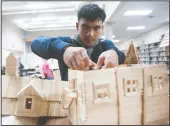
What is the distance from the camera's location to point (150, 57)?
6676 mm

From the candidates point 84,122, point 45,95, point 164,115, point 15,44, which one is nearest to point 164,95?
point 164,115

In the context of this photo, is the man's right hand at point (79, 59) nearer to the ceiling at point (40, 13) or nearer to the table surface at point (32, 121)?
the table surface at point (32, 121)

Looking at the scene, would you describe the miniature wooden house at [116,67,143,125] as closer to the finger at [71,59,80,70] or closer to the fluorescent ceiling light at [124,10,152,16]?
the finger at [71,59,80,70]

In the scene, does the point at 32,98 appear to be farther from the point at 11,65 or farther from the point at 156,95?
the point at 156,95

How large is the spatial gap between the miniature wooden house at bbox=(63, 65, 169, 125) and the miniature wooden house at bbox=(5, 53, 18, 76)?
0.25 m

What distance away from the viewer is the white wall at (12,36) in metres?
5.56

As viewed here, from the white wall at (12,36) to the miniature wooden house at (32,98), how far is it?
518 centimetres

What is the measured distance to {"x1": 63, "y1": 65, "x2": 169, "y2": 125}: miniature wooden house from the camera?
30 cm

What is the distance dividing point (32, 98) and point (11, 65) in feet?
0.35

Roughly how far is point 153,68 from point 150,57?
6.67 m

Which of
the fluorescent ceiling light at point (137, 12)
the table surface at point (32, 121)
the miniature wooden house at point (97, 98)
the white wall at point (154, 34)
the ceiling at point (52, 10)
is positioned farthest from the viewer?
the white wall at point (154, 34)

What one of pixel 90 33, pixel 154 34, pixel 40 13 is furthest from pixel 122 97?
pixel 154 34


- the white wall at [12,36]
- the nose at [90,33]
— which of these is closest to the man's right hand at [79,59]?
the nose at [90,33]

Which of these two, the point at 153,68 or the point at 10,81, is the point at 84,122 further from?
the point at 10,81
